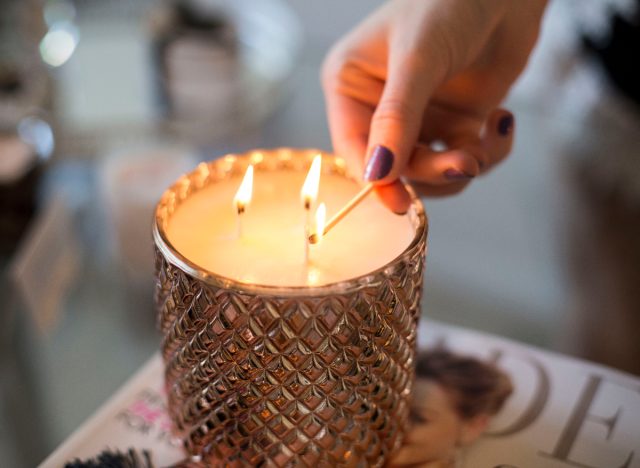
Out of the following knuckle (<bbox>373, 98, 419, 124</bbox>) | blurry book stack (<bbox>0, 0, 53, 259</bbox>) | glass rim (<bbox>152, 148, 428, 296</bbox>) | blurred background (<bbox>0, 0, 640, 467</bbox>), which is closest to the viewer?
glass rim (<bbox>152, 148, 428, 296</bbox>)

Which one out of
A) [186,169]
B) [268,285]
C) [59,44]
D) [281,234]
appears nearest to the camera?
[268,285]

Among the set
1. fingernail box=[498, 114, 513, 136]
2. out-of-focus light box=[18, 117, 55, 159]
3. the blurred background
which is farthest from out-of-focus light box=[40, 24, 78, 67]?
fingernail box=[498, 114, 513, 136]

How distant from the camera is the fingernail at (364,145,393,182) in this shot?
0.54 metres

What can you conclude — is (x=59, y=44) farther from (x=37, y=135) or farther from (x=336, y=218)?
(x=336, y=218)

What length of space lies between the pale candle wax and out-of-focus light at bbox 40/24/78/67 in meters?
0.66

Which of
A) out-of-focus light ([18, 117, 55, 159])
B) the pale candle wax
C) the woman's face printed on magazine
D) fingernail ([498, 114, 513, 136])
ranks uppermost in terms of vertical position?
fingernail ([498, 114, 513, 136])

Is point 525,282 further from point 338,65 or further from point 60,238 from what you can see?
point 60,238

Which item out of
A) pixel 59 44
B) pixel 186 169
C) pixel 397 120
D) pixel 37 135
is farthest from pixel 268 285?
pixel 59 44

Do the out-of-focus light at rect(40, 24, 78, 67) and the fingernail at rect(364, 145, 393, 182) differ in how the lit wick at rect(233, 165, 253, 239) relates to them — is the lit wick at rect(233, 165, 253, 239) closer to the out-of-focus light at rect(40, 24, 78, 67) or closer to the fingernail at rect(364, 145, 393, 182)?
the fingernail at rect(364, 145, 393, 182)

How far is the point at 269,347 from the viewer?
46 cm

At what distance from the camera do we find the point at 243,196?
1.79 feet

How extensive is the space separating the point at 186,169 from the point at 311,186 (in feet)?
1.36

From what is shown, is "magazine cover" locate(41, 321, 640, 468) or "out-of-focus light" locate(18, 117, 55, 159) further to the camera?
"out-of-focus light" locate(18, 117, 55, 159)

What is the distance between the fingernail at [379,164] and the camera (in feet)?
1.77
